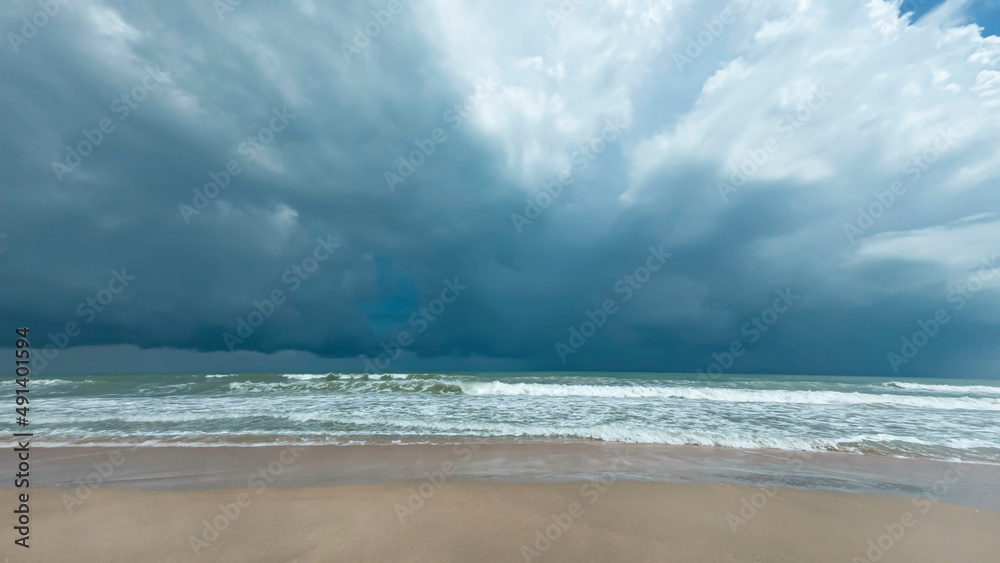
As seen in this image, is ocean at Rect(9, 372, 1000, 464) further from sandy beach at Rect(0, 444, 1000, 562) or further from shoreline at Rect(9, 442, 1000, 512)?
sandy beach at Rect(0, 444, 1000, 562)

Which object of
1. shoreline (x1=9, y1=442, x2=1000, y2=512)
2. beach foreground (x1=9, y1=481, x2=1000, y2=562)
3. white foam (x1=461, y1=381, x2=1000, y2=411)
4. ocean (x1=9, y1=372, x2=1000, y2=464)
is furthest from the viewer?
white foam (x1=461, y1=381, x2=1000, y2=411)

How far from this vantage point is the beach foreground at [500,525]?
14.2ft

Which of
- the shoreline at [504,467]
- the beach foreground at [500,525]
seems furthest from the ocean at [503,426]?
the beach foreground at [500,525]

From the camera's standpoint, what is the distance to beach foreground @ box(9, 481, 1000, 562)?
4.32 meters

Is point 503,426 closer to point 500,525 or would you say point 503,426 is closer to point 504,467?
point 504,467

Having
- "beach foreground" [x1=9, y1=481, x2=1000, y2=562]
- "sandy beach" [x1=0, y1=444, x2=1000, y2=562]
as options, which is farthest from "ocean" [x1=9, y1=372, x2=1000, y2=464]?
"beach foreground" [x1=9, y1=481, x2=1000, y2=562]

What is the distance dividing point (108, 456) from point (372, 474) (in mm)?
7136

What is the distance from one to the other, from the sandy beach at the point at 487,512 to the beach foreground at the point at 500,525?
0.08ft

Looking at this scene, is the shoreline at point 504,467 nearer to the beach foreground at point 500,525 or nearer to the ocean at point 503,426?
the beach foreground at point 500,525

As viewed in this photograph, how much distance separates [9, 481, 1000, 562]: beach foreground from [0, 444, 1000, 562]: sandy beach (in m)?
0.02

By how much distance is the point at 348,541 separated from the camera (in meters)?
4.46

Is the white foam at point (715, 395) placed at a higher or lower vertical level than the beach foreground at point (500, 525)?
lower

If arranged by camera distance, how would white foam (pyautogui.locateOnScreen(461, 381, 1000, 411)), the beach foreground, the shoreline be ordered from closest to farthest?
the beach foreground < the shoreline < white foam (pyautogui.locateOnScreen(461, 381, 1000, 411))

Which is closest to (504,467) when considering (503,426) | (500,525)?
(500,525)
